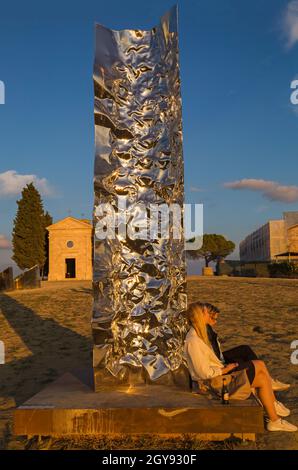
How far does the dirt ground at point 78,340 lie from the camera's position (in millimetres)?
4141

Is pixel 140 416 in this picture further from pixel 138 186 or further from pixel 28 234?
pixel 28 234

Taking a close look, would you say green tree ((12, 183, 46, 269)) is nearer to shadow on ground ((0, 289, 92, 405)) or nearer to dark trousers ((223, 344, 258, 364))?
shadow on ground ((0, 289, 92, 405))

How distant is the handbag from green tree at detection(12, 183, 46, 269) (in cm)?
4015

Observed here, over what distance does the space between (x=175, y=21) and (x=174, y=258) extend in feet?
8.72

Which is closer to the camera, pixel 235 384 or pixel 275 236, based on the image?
pixel 235 384

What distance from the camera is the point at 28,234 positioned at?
43.2 metres

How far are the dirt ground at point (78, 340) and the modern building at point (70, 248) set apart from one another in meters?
24.0

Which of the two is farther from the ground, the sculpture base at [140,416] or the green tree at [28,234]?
the green tree at [28,234]

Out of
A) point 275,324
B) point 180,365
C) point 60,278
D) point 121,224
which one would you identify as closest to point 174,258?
point 121,224

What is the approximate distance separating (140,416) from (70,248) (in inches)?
1555

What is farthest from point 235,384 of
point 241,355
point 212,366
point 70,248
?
point 70,248

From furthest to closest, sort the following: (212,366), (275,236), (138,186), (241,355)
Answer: (275,236) < (241,355) < (138,186) < (212,366)

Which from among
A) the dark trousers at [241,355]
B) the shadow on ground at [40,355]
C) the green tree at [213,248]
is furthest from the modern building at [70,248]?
the dark trousers at [241,355]

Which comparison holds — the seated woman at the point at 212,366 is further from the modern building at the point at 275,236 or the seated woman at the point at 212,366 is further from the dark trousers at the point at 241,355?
the modern building at the point at 275,236
